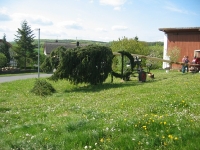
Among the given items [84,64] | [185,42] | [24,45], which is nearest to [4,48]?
[24,45]

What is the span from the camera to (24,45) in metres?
61.3

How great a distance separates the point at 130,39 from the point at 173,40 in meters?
17.1

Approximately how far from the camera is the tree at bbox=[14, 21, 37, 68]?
201 feet

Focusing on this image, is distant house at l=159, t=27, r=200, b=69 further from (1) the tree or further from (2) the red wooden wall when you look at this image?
(1) the tree

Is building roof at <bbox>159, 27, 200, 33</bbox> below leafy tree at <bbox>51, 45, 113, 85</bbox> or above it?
above

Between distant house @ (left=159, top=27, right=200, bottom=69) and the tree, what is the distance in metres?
37.2

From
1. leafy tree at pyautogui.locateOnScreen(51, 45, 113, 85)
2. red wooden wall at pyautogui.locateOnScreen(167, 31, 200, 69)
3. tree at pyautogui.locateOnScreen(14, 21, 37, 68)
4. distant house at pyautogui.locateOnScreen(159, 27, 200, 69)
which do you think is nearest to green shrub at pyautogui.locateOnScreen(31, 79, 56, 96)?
leafy tree at pyautogui.locateOnScreen(51, 45, 113, 85)

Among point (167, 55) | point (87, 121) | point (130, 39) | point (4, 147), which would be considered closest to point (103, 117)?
point (87, 121)

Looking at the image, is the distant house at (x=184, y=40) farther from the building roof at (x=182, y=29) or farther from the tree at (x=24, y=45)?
the tree at (x=24, y=45)

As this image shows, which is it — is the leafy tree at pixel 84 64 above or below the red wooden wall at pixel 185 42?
below

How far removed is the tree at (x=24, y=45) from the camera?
61.3 m

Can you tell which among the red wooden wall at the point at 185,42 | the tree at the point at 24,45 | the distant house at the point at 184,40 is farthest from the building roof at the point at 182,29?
the tree at the point at 24,45

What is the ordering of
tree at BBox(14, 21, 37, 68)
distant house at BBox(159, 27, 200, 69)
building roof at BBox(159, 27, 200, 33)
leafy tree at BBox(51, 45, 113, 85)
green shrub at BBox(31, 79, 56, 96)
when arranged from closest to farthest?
green shrub at BBox(31, 79, 56, 96)
leafy tree at BBox(51, 45, 113, 85)
building roof at BBox(159, 27, 200, 33)
distant house at BBox(159, 27, 200, 69)
tree at BBox(14, 21, 37, 68)

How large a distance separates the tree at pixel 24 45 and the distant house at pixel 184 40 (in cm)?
3720
